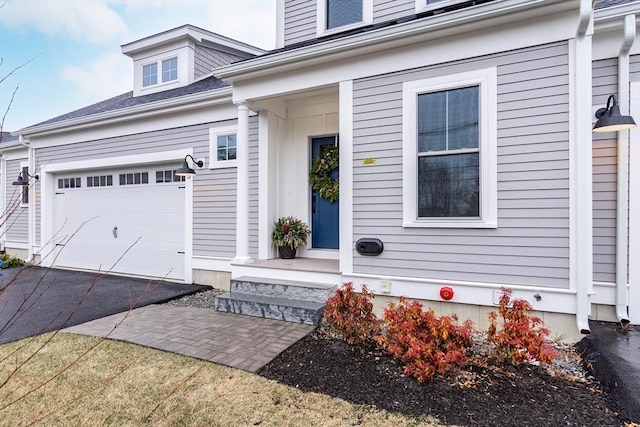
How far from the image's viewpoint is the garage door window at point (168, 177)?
282 inches

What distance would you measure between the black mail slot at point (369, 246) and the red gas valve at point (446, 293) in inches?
34.9

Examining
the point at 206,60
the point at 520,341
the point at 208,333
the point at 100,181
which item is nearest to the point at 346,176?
the point at 208,333

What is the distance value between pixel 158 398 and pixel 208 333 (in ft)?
4.41

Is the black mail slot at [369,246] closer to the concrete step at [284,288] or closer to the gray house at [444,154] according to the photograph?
the gray house at [444,154]

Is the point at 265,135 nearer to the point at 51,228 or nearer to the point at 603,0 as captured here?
the point at 603,0

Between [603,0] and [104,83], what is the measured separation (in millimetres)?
11930

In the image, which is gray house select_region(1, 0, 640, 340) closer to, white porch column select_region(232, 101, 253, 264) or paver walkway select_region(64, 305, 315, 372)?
white porch column select_region(232, 101, 253, 264)

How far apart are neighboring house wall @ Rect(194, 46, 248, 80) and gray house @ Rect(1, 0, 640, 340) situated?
2.40 m

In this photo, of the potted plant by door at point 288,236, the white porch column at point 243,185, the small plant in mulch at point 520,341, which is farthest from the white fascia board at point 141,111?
the small plant in mulch at point 520,341

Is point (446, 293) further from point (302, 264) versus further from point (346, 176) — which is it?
point (302, 264)

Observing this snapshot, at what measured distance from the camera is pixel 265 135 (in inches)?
239

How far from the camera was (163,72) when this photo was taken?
888 cm

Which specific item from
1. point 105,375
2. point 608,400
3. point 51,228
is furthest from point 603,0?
point 51,228

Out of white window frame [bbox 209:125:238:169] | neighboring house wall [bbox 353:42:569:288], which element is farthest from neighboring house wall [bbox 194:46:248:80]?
neighboring house wall [bbox 353:42:569:288]
